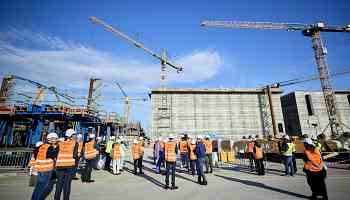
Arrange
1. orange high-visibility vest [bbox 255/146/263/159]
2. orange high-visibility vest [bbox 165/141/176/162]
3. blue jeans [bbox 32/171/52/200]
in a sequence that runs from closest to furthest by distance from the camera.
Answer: blue jeans [bbox 32/171/52/200], orange high-visibility vest [bbox 165/141/176/162], orange high-visibility vest [bbox 255/146/263/159]

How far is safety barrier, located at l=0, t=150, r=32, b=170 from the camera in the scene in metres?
10.6

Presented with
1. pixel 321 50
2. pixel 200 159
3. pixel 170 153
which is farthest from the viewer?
pixel 321 50

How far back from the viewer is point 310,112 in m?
48.3

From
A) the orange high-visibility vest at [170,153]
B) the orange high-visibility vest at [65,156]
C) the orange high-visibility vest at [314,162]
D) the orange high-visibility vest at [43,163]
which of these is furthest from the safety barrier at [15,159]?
the orange high-visibility vest at [314,162]

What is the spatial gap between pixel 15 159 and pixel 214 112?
130 feet

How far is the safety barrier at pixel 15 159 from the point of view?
34.9 ft

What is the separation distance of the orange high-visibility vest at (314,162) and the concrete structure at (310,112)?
4905 cm

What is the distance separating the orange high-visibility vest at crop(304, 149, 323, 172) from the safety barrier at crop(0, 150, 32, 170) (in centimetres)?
1332

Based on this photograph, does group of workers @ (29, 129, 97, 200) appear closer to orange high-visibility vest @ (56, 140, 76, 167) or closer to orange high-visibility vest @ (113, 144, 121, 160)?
orange high-visibility vest @ (56, 140, 76, 167)

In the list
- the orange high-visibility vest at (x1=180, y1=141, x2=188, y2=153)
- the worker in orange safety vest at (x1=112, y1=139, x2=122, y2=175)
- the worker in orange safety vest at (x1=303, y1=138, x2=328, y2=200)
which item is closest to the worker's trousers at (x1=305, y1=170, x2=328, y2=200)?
the worker in orange safety vest at (x1=303, y1=138, x2=328, y2=200)

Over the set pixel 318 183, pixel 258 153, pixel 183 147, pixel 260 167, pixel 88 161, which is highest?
pixel 183 147

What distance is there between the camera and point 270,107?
150 ft

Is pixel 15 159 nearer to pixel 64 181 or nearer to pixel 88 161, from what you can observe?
pixel 88 161

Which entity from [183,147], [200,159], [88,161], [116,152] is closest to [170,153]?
[200,159]
